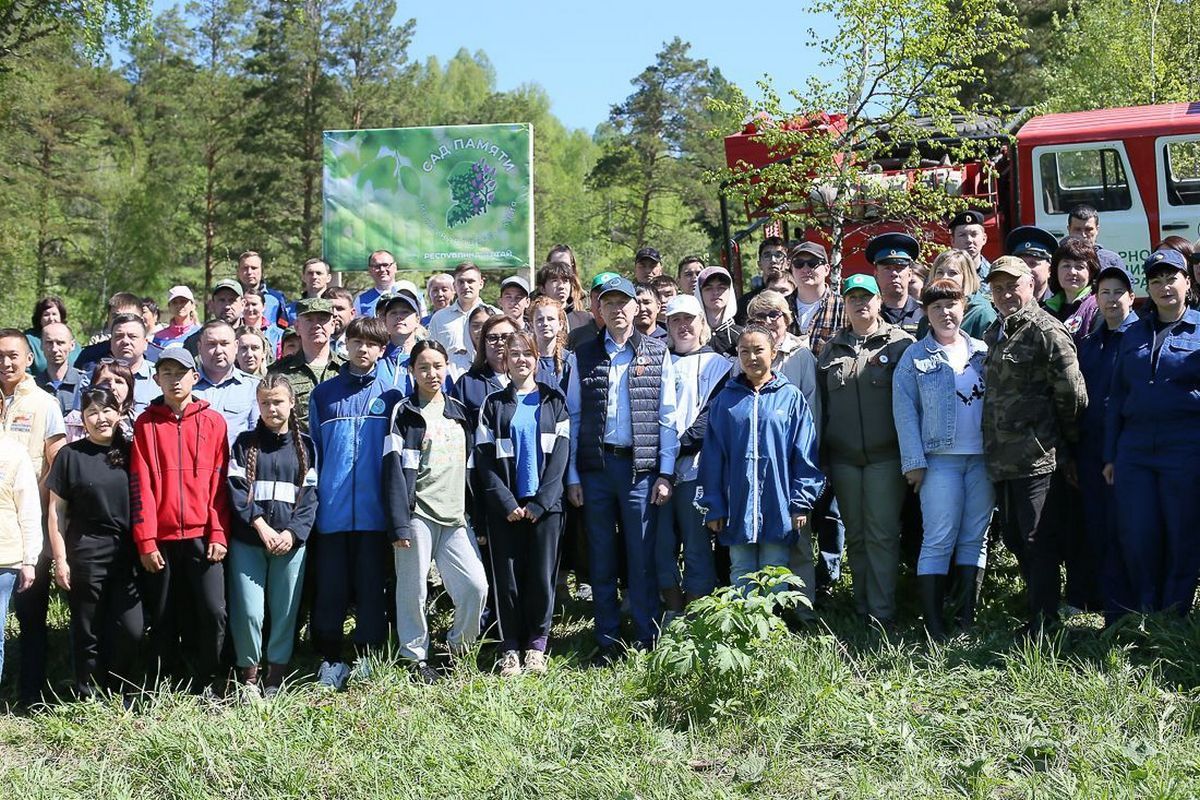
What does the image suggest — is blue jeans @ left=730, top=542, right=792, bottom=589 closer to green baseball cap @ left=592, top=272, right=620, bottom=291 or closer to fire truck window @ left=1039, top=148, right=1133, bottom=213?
green baseball cap @ left=592, top=272, right=620, bottom=291

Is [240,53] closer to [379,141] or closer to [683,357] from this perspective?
[379,141]

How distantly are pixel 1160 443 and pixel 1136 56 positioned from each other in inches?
719

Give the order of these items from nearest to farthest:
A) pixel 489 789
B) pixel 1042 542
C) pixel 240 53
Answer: pixel 489 789, pixel 1042 542, pixel 240 53

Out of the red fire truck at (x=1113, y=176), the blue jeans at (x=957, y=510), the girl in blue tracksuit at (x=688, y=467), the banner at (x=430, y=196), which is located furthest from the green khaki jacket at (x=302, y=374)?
the red fire truck at (x=1113, y=176)

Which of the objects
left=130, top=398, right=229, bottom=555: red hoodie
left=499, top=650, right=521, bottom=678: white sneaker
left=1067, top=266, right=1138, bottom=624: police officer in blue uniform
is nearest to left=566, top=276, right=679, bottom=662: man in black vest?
left=499, top=650, right=521, bottom=678: white sneaker

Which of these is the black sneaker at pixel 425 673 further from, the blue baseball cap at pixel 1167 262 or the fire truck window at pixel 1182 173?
the fire truck window at pixel 1182 173

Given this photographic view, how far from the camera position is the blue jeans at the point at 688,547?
6453 mm

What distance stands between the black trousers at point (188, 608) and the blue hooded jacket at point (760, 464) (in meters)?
2.64

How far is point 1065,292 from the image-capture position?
6738 millimetres

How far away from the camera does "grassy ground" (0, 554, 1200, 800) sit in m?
4.68

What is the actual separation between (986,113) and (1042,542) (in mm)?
10191

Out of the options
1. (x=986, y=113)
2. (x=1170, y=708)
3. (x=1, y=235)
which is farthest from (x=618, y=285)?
(x=1, y=235)

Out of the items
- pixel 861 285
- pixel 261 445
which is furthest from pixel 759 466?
pixel 261 445

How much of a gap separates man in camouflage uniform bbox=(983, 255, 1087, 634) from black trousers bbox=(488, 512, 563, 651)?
237cm
